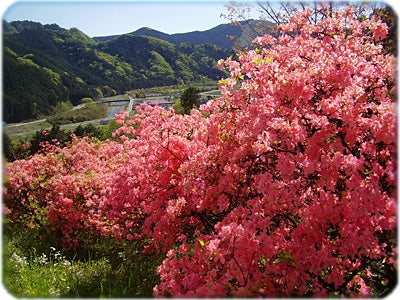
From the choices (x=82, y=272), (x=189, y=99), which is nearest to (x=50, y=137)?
(x=189, y=99)

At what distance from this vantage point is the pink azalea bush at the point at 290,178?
2.81 meters

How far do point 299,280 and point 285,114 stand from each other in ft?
4.56

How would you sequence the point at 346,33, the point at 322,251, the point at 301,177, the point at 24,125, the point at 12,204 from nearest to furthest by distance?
the point at 322,251
the point at 301,177
the point at 346,33
the point at 12,204
the point at 24,125

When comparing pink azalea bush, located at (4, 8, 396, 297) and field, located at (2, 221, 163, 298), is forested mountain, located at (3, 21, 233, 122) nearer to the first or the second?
field, located at (2, 221, 163, 298)

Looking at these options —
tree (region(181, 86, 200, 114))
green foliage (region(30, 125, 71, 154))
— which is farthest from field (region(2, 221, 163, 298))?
tree (region(181, 86, 200, 114))

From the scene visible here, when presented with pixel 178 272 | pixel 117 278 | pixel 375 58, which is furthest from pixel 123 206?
pixel 375 58

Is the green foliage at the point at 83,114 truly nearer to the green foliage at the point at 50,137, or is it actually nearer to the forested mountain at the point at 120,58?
the green foliage at the point at 50,137

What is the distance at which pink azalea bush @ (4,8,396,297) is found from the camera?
2814mm

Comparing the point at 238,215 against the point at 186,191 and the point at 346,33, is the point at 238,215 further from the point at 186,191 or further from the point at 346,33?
the point at 346,33

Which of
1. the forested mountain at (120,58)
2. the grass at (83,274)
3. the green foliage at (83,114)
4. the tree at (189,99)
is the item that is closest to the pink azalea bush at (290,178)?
the grass at (83,274)

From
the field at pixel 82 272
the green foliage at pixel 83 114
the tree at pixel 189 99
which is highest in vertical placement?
the tree at pixel 189 99

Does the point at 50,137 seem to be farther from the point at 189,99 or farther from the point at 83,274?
the point at 83,274

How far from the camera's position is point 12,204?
6.99 metres

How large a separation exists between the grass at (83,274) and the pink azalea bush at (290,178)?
3.24ft
